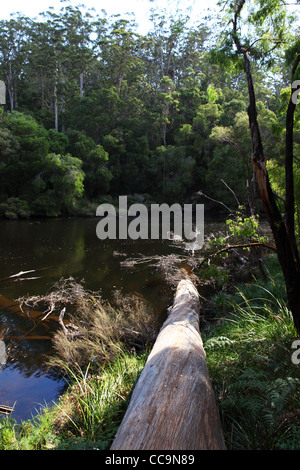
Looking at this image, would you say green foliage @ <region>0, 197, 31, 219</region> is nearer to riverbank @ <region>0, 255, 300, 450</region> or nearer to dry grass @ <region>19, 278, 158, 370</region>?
dry grass @ <region>19, 278, 158, 370</region>

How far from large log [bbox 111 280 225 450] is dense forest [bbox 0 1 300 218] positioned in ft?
55.9

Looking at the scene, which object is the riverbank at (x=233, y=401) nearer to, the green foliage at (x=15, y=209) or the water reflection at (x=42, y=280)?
the water reflection at (x=42, y=280)

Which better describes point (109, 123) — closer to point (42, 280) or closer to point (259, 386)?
point (42, 280)

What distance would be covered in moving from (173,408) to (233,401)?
0.55 meters

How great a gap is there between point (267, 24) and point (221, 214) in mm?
23728

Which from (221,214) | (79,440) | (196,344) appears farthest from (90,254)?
(221,214)

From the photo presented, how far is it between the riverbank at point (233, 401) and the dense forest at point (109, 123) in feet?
54.0

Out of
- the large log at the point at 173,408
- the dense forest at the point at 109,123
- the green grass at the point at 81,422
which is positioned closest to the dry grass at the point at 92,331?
the green grass at the point at 81,422

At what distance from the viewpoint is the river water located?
12.5ft

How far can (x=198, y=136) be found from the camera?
29203 millimetres

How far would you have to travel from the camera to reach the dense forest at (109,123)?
22.0m

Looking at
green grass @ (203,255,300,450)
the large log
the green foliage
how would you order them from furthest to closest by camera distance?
the green foliage, green grass @ (203,255,300,450), the large log

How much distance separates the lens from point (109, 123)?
98.7 feet

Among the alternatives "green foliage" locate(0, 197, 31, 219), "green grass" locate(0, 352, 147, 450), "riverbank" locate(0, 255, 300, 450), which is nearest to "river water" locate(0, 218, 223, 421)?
"green grass" locate(0, 352, 147, 450)
